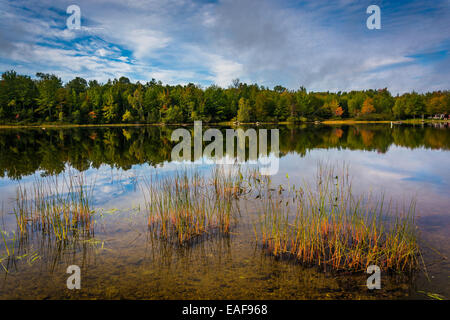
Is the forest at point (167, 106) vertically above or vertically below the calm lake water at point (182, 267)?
above

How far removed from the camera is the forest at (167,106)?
262ft

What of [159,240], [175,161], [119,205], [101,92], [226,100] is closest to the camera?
[159,240]

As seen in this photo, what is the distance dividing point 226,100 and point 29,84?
224 ft

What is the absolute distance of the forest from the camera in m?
79.8

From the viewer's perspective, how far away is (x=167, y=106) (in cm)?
9838

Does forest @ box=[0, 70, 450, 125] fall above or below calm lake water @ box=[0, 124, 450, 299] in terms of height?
above

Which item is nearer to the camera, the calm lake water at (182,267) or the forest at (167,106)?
the calm lake water at (182,267)

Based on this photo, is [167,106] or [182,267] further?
[167,106]

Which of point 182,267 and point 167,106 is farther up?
point 167,106

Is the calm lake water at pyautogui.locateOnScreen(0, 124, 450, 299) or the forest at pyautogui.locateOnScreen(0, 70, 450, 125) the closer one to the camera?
the calm lake water at pyautogui.locateOnScreen(0, 124, 450, 299)

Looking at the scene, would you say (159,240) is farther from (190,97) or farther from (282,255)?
(190,97)

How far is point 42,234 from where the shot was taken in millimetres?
6406

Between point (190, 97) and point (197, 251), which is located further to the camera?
point (190, 97)

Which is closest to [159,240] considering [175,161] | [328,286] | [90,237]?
[90,237]
